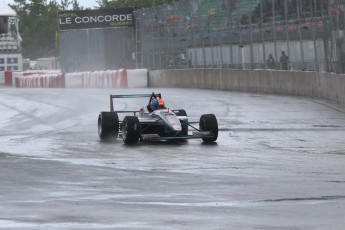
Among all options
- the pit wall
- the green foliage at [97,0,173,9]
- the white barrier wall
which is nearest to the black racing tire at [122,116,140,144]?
the pit wall

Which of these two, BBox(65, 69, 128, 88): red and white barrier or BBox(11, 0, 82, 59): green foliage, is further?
BBox(11, 0, 82, 59): green foliage

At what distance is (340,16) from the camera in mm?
29312

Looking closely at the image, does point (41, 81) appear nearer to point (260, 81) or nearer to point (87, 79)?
point (87, 79)

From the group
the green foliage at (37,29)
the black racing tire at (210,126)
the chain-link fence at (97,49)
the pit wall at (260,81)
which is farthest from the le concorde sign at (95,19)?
the green foliage at (37,29)

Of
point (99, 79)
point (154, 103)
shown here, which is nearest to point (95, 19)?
point (99, 79)

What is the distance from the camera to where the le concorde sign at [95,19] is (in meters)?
64.1

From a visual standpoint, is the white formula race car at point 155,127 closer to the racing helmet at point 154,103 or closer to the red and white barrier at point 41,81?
the racing helmet at point 154,103

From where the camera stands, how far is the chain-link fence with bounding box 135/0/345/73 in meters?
31.6

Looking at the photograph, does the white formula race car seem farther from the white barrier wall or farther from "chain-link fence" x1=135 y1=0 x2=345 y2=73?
the white barrier wall

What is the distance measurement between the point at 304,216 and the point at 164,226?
1.32 metres

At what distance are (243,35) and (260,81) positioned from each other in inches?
120

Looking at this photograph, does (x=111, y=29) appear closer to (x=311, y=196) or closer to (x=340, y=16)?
(x=340, y=16)

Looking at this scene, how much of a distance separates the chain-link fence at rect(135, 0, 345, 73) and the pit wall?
33cm

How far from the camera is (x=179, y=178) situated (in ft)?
39.4
